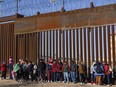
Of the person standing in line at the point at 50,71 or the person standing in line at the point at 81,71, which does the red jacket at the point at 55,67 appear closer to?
the person standing in line at the point at 50,71

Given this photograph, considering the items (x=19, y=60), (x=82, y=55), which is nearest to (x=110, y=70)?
(x=82, y=55)

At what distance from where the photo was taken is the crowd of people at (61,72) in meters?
18.9

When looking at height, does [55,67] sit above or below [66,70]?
above

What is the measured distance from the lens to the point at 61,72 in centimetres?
2078

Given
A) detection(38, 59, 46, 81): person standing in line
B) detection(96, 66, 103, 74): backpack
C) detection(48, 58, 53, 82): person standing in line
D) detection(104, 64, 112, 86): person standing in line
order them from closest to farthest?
detection(104, 64, 112, 86): person standing in line → detection(96, 66, 103, 74): backpack → detection(38, 59, 46, 81): person standing in line → detection(48, 58, 53, 82): person standing in line

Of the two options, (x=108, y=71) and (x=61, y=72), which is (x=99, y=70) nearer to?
(x=108, y=71)

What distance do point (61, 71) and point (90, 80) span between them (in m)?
1.91

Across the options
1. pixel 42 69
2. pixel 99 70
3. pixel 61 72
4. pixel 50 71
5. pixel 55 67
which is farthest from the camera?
pixel 50 71

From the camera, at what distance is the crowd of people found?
18875 mm

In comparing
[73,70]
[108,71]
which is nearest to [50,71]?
[73,70]

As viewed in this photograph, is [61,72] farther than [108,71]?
Yes

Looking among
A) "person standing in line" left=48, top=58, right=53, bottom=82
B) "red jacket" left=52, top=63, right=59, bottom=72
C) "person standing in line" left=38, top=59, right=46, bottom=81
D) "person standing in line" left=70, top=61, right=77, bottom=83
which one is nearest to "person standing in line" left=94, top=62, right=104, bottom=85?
"person standing in line" left=70, top=61, right=77, bottom=83

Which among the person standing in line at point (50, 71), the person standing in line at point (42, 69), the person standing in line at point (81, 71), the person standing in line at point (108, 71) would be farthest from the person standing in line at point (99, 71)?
the person standing in line at point (42, 69)

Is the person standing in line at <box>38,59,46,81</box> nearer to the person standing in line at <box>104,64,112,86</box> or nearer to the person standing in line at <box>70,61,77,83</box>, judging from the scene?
the person standing in line at <box>70,61,77,83</box>
